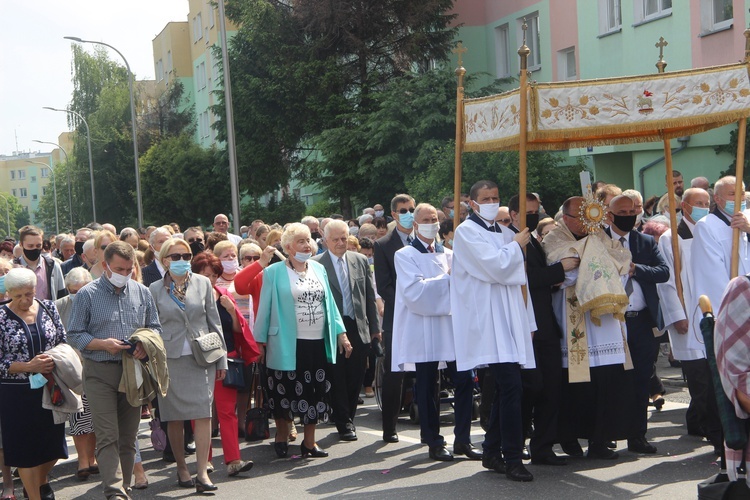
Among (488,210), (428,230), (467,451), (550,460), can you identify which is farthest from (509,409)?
(428,230)

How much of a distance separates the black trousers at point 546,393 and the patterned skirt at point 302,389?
1953mm

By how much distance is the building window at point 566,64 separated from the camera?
2878 cm

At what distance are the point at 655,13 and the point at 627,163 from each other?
355cm

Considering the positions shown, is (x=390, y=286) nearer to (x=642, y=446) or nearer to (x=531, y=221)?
(x=531, y=221)

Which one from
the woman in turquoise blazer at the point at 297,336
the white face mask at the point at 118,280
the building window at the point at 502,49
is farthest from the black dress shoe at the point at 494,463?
the building window at the point at 502,49

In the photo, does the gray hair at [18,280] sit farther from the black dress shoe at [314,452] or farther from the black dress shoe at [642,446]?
the black dress shoe at [642,446]

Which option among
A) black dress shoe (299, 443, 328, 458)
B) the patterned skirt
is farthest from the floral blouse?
black dress shoe (299, 443, 328, 458)

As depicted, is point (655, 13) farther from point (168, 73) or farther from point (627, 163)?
point (168, 73)

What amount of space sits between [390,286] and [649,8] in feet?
53.2

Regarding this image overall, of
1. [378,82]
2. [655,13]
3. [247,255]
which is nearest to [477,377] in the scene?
[247,255]

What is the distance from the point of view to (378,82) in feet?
102

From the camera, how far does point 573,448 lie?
347 inches

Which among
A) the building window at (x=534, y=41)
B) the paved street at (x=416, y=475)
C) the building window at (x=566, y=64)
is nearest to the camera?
the paved street at (x=416, y=475)

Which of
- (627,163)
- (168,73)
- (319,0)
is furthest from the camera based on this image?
(168,73)
